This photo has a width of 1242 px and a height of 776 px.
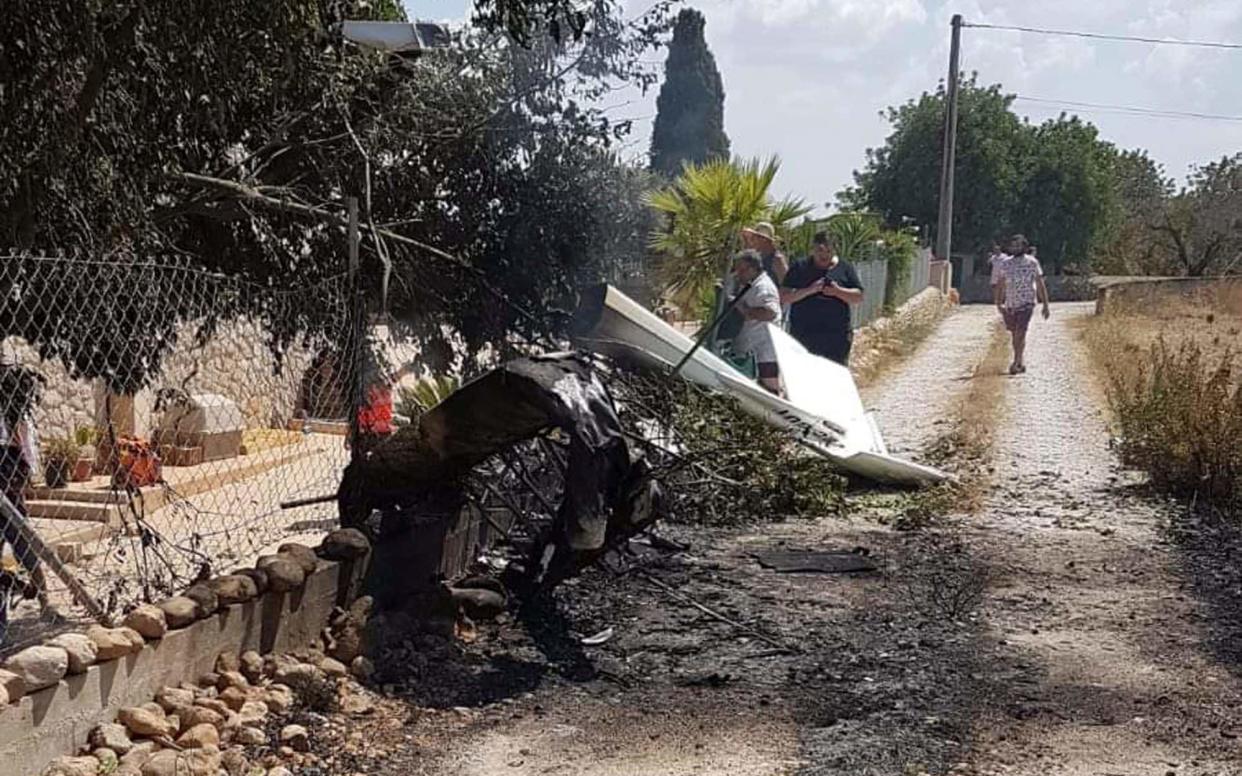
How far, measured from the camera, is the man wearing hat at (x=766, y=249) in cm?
1080

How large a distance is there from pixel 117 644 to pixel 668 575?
317cm

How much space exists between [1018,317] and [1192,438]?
7.43 m

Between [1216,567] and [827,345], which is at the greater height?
[827,345]

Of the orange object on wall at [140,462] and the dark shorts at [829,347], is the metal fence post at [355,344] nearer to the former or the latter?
the orange object on wall at [140,462]

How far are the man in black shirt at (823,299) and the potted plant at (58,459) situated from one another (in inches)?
221

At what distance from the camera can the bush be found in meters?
8.46

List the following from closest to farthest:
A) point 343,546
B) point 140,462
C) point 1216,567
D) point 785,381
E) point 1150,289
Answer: point 343,546 < point 1216,567 < point 140,462 < point 785,381 < point 1150,289

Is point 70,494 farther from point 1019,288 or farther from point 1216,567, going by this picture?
point 1019,288

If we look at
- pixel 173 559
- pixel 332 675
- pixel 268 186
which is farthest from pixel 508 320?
pixel 332 675

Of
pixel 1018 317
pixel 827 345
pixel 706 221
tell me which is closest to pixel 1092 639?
pixel 827 345

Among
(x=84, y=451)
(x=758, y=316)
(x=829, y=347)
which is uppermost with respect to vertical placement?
(x=758, y=316)

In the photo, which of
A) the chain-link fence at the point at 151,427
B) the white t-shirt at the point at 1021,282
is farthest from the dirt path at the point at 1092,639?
the white t-shirt at the point at 1021,282

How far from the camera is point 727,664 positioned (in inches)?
215

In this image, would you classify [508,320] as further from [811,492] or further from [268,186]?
[811,492]
